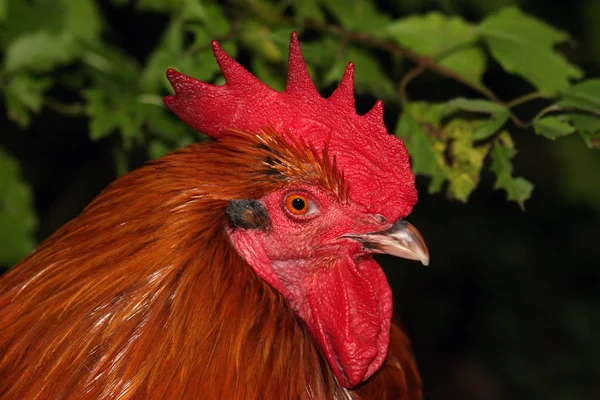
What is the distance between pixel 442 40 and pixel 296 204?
4.70 ft

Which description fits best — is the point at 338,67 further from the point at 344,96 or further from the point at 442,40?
the point at 344,96

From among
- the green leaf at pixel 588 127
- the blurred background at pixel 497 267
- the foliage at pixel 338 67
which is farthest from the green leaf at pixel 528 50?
the blurred background at pixel 497 267

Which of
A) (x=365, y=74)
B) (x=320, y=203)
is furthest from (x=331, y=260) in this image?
(x=365, y=74)

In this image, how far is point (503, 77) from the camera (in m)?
6.46

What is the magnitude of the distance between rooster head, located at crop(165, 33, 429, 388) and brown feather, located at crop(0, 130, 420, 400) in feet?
0.06

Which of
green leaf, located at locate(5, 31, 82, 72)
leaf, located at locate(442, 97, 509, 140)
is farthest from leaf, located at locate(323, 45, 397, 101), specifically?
green leaf, located at locate(5, 31, 82, 72)

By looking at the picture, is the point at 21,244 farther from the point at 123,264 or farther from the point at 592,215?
the point at 592,215

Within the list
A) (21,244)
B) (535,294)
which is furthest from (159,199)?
(535,294)

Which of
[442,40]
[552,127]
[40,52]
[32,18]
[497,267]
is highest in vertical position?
[32,18]

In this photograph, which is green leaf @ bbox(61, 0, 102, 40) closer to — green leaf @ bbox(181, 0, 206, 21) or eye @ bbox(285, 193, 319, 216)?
green leaf @ bbox(181, 0, 206, 21)

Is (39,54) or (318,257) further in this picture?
(39,54)

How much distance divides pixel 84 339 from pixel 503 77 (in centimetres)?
501

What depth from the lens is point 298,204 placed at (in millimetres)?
2354

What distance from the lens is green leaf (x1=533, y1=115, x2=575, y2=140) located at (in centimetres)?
270
